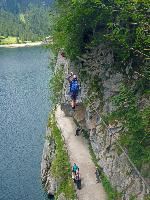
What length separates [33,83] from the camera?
109938 millimetres

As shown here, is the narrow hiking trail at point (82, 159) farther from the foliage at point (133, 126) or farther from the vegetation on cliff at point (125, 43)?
the vegetation on cliff at point (125, 43)

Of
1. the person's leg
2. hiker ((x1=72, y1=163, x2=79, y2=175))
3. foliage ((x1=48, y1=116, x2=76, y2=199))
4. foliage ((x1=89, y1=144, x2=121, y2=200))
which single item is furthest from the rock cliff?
foliage ((x1=48, y1=116, x2=76, y2=199))

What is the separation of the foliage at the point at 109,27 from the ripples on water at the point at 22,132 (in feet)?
54.0

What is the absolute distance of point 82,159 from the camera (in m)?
38.9

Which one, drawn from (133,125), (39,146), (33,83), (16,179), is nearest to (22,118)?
(39,146)

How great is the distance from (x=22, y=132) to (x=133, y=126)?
40452 mm

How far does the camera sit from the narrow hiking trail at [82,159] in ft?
112

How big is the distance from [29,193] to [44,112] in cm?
3265

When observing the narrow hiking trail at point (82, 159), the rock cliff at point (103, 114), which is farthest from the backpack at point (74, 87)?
the narrow hiking trail at point (82, 159)

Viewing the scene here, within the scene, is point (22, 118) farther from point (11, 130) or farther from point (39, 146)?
point (39, 146)

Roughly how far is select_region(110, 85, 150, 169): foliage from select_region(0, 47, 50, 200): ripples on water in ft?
56.9

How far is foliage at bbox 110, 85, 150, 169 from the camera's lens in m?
28.5

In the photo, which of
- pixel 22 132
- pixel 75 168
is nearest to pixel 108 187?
pixel 75 168

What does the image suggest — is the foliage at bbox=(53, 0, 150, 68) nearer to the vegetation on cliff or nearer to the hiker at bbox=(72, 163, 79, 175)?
the vegetation on cliff
